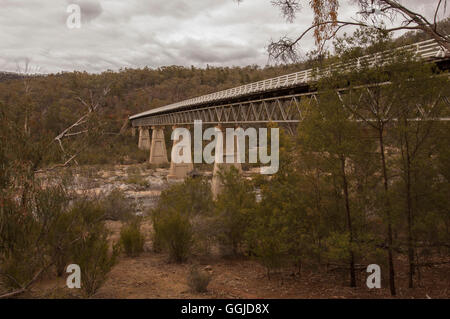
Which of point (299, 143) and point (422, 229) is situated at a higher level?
point (299, 143)

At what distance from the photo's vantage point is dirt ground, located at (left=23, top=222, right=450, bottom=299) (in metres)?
9.79

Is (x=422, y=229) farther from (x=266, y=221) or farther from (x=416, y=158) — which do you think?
(x=266, y=221)

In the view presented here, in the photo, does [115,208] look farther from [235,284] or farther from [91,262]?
[235,284]

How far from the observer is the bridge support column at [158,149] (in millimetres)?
55812

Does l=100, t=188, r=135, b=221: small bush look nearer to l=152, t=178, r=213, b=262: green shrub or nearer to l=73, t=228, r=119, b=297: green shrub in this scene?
l=152, t=178, r=213, b=262: green shrub

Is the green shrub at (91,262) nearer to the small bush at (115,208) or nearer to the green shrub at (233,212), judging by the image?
the green shrub at (233,212)

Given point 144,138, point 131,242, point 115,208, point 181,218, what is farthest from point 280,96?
point 144,138

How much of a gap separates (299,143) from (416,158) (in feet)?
11.1

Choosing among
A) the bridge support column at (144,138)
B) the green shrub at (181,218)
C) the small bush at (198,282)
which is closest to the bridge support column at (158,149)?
the bridge support column at (144,138)

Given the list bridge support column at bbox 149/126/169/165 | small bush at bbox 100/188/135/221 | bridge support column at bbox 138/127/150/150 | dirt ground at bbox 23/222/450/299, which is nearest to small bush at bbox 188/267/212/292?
dirt ground at bbox 23/222/450/299

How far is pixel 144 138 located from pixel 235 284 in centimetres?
6318

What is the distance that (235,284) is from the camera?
440 inches

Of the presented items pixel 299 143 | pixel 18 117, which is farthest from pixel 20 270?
pixel 299 143

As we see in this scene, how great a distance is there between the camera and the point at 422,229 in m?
9.47
